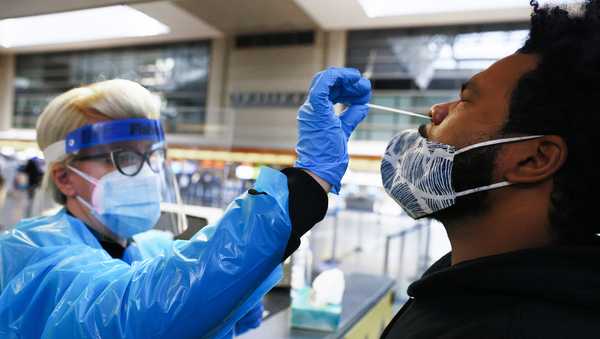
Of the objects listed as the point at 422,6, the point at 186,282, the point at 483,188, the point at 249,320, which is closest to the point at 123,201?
the point at 249,320

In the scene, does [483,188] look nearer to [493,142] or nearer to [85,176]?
[493,142]

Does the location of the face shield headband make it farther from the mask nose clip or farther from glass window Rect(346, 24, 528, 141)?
glass window Rect(346, 24, 528, 141)

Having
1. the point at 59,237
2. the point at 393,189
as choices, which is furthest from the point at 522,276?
the point at 59,237

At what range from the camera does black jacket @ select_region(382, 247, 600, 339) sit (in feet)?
2.13

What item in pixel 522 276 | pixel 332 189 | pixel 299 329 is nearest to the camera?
pixel 522 276

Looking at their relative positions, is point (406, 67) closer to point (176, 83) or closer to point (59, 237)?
point (176, 83)

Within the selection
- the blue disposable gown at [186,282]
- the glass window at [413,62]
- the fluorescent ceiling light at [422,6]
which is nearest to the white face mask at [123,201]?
the blue disposable gown at [186,282]

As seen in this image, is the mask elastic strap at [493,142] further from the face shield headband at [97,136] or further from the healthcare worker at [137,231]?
the face shield headband at [97,136]

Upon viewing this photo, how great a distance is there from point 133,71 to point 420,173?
1158 centimetres

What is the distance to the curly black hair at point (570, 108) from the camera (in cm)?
75

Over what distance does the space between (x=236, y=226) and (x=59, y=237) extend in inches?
25.6

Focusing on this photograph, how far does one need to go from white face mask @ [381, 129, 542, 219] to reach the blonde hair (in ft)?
2.81

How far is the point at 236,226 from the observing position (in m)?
0.79

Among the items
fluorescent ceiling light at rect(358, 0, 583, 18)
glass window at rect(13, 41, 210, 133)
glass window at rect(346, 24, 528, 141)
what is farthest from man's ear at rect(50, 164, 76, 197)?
glass window at rect(13, 41, 210, 133)
